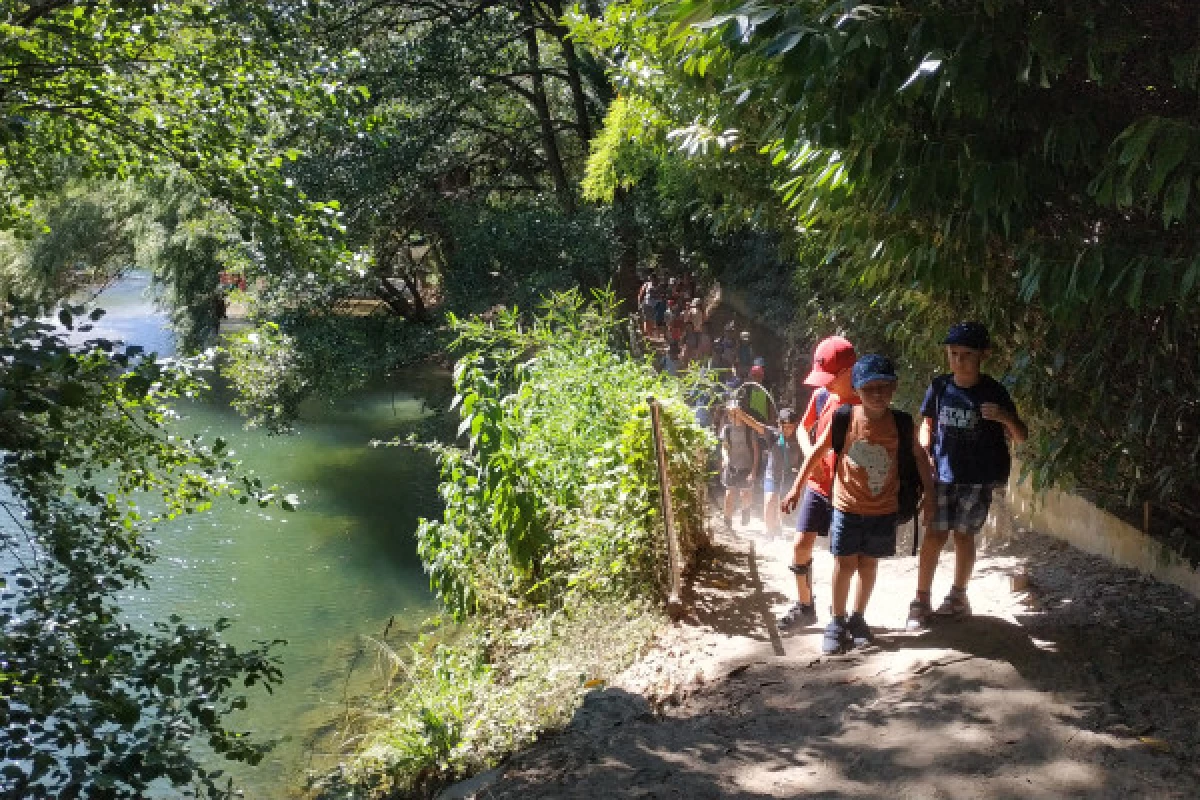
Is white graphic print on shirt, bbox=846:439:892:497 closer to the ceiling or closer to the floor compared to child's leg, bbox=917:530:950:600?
closer to the ceiling

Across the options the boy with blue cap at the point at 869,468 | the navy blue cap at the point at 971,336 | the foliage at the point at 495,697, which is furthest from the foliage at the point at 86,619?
the navy blue cap at the point at 971,336

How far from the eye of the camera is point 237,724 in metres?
10.3

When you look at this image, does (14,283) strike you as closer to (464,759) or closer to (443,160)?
(443,160)

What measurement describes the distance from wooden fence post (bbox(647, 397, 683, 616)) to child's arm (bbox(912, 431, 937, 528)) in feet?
5.04

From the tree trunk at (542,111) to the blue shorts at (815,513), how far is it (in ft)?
42.1

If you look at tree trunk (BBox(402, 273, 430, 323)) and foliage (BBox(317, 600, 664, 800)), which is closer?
foliage (BBox(317, 600, 664, 800))

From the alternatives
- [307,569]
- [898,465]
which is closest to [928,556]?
[898,465]

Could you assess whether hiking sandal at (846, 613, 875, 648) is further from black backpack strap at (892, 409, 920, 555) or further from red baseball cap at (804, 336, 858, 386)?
red baseball cap at (804, 336, 858, 386)

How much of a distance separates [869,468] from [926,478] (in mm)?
364

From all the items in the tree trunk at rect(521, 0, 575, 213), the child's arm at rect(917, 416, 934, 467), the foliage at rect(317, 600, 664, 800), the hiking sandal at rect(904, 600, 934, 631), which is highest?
the tree trunk at rect(521, 0, 575, 213)

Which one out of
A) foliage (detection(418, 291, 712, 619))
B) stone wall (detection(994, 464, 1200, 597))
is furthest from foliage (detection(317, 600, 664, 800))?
stone wall (detection(994, 464, 1200, 597))

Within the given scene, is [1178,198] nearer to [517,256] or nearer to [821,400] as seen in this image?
[821,400]

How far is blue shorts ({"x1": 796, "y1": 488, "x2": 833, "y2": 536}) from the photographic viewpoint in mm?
5441

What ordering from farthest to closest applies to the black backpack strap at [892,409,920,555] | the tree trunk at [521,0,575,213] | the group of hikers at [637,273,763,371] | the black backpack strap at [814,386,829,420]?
the tree trunk at [521,0,575,213], the group of hikers at [637,273,763,371], the black backpack strap at [814,386,829,420], the black backpack strap at [892,409,920,555]
